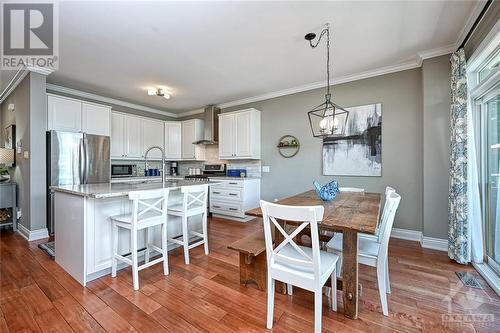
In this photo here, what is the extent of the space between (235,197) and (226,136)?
1.44 meters

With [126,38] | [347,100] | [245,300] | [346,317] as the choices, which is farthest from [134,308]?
[347,100]

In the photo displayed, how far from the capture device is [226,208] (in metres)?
4.57

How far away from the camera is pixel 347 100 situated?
3.72m

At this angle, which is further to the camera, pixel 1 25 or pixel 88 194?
pixel 1 25

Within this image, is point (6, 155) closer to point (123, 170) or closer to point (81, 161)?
point (81, 161)

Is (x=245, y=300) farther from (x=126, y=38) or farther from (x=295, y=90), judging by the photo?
(x=295, y=90)

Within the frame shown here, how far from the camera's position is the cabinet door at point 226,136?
4.84 m

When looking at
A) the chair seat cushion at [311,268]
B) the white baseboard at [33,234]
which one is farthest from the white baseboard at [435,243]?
the white baseboard at [33,234]

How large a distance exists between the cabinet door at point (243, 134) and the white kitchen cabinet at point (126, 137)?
2404 mm

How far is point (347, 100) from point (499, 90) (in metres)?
1.86

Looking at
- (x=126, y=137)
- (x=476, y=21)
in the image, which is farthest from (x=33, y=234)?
(x=476, y=21)

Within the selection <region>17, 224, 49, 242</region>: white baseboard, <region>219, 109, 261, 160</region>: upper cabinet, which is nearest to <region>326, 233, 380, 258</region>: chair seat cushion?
<region>219, 109, 261, 160</region>: upper cabinet

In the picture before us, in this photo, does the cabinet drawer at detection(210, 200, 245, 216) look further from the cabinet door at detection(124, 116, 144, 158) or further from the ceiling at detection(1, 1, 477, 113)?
the ceiling at detection(1, 1, 477, 113)

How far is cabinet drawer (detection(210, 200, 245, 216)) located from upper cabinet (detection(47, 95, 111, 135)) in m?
2.66
